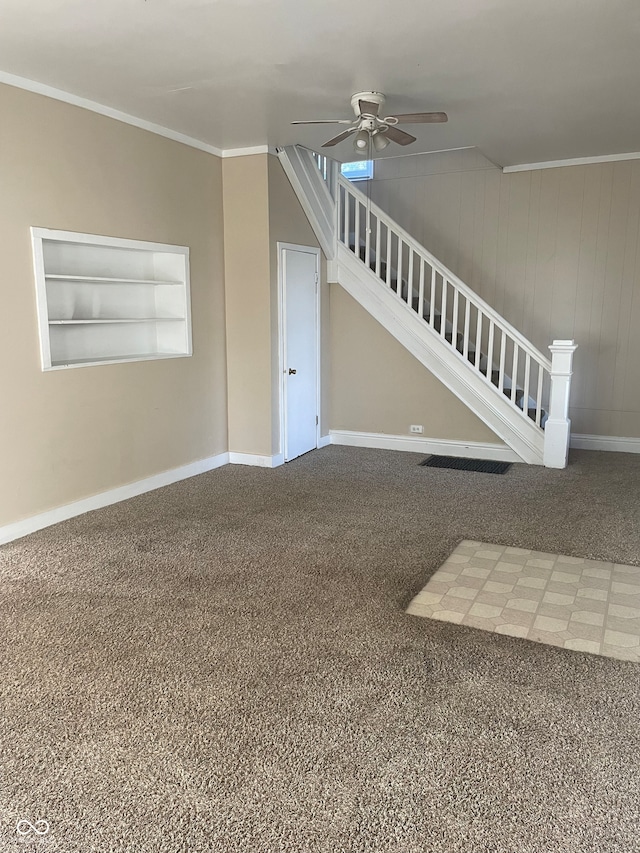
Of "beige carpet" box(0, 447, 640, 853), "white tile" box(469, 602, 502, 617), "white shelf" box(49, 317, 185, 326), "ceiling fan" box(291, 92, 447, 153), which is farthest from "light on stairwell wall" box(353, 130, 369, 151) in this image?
"white tile" box(469, 602, 502, 617)

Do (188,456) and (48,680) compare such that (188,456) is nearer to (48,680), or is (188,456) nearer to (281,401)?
(281,401)

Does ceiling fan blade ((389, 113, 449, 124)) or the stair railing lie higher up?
ceiling fan blade ((389, 113, 449, 124))

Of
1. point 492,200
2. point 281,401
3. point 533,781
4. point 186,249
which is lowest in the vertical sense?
point 533,781

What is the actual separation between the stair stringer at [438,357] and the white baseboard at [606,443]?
1051 mm

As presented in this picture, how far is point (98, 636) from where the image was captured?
3.06 m

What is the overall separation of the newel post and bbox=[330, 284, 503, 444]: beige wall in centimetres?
56

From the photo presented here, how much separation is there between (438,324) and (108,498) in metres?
3.91

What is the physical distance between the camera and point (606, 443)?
6883mm

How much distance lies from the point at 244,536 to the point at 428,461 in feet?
8.77

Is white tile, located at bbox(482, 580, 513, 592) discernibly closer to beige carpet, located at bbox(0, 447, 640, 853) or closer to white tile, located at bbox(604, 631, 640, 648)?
beige carpet, located at bbox(0, 447, 640, 853)

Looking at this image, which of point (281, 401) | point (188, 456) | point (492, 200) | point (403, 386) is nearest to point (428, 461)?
point (403, 386)

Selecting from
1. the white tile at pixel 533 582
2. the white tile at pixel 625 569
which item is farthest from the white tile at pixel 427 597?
the white tile at pixel 625 569

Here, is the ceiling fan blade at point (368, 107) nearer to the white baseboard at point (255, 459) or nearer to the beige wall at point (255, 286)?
the beige wall at point (255, 286)

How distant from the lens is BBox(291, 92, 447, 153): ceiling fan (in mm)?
4199
